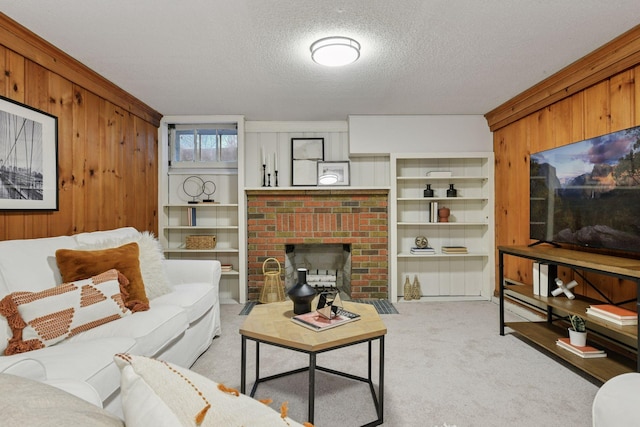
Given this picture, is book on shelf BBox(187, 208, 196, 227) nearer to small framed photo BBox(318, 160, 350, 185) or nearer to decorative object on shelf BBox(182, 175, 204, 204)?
decorative object on shelf BBox(182, 175, 204, 204)

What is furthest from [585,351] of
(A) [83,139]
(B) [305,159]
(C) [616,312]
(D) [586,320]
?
(A) [83,139]

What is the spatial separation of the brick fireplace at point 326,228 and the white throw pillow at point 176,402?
3.72 m

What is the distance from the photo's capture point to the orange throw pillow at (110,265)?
2006 millimetres

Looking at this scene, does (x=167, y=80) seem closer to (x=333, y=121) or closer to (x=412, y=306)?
(x=333, y=121)

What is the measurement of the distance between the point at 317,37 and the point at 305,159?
86.7 inches

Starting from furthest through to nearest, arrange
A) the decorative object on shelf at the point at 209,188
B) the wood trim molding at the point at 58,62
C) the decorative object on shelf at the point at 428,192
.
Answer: the decorative object on shelf at the point at 209,188, the decorative object on shelf at the point at 428,192, the wood trim molding at the point at 58,62

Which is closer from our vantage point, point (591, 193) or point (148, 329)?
point (148, 329)

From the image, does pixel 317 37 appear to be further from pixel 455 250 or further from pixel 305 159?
pixel 455 250

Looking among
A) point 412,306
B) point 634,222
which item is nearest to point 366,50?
point 634,222

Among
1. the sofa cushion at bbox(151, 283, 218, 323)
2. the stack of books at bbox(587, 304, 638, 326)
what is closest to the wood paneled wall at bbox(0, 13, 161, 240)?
the sofa cushion at bbox(151, 283, 218, 323)

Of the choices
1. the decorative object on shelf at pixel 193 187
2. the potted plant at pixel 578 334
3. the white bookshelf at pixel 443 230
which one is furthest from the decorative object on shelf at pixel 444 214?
the decorative object on shelf at pixel 193 187

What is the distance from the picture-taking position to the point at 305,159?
4453 millimetres

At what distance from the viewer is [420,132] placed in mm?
4246

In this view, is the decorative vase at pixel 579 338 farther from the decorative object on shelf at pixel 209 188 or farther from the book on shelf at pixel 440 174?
the decorative object on shelf at pixel 209 188
